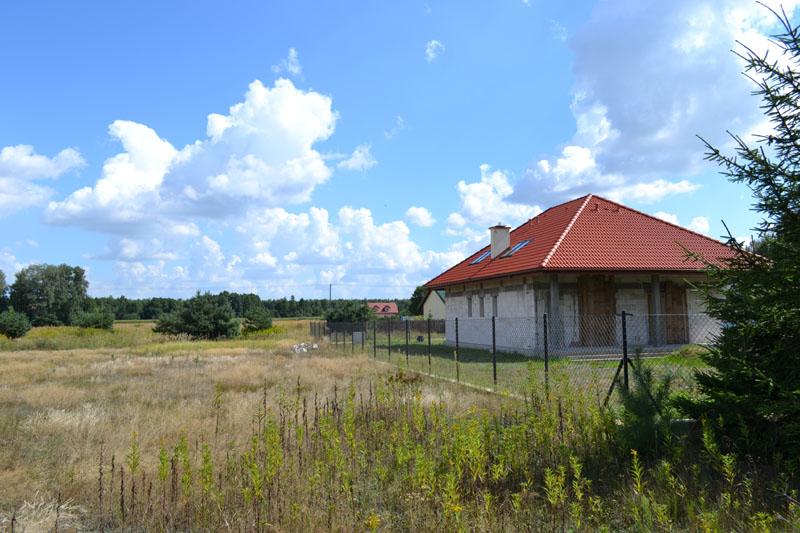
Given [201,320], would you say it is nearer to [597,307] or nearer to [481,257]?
[481,257]

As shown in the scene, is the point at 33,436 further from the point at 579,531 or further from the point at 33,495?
the point at 579,531

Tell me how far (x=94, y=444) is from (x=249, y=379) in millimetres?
7037

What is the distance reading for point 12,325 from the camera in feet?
133

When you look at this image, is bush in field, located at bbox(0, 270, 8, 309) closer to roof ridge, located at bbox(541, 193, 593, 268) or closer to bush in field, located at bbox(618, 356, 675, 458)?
roof ridge, located at bbox(541, 193, 593, 268)

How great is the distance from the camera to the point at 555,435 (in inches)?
240

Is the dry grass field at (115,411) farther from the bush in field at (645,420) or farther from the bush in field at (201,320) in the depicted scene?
the bush in field at (201,320)

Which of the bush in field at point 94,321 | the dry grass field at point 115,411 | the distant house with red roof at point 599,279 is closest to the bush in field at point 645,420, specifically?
the dry grass field at point 115,411

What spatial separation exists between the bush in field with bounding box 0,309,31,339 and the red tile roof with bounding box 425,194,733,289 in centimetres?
3434

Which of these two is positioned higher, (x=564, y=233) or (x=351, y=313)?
(x=564, y=233)

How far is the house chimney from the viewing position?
2484 cm

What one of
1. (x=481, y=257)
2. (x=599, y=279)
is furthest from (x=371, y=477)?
(x=481, y=257)

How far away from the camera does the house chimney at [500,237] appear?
81.5 feet

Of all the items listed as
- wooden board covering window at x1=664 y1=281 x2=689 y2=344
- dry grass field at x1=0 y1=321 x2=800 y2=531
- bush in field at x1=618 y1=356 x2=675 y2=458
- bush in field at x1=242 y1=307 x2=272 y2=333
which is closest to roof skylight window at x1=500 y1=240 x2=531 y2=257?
wooden board covering window at x1=664 y1=281 x2=689 y2=344

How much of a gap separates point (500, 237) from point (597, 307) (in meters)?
6.23
